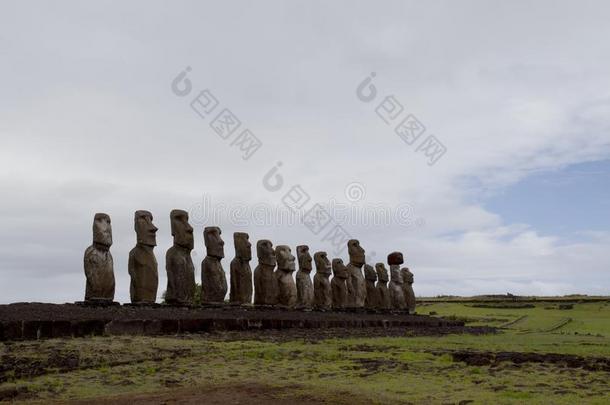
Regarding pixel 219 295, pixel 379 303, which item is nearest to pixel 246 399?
pixel 219 295

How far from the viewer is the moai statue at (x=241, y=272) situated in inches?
758

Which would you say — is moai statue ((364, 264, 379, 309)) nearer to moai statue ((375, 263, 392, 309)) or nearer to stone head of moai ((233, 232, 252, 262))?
moai statue ((375, 263, 392, 309))

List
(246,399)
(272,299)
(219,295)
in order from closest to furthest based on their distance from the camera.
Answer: (246,399) < (219,295) < (272,299)

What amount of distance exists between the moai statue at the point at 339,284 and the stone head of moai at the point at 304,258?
2.14 meters

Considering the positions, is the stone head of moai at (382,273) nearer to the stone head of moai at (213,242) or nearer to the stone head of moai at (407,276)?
the stone head of moai at (407,276)

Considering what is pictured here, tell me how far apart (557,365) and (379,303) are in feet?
67.9

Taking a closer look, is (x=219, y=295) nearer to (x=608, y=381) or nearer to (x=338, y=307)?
(x=338, y=307)

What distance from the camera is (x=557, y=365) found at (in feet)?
24.4

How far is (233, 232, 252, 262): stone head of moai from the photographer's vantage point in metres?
19.5

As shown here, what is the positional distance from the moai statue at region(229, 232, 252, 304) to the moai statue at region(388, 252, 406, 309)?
1084cm

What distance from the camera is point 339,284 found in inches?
1001

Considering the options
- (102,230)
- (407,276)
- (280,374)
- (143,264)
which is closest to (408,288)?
(407,276)

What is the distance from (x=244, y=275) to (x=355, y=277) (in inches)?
320

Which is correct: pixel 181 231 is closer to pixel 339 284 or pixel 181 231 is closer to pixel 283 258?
pixel 283 258
